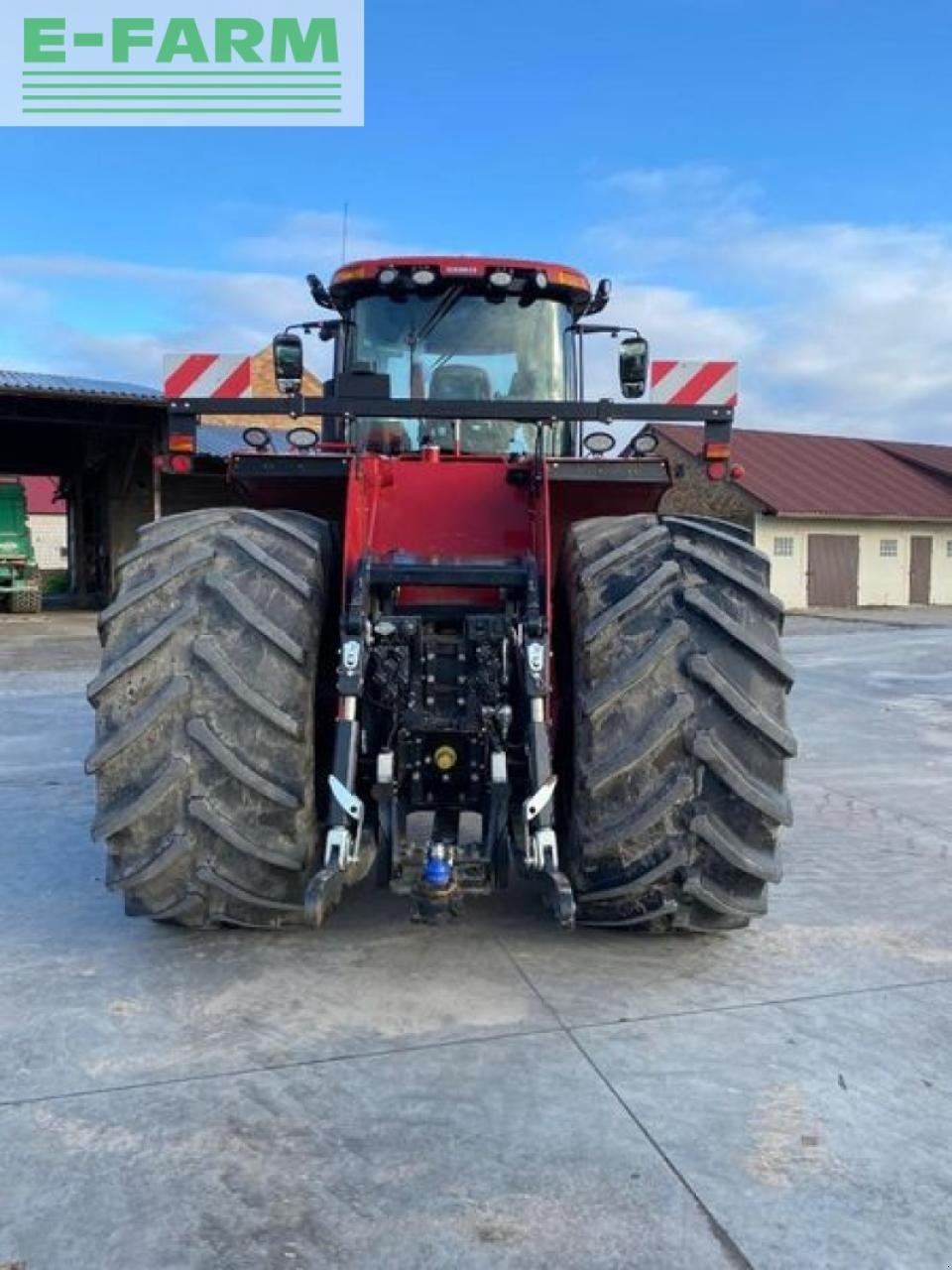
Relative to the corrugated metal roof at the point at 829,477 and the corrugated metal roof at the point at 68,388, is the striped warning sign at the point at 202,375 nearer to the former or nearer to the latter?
the corrugated metal roof at the point at 68,388

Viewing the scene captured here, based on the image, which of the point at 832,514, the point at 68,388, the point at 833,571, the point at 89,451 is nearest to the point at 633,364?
the point at 68,388

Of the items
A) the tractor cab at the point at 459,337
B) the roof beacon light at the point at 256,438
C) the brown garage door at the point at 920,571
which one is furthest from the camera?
the brown garage door at the point at 920,571

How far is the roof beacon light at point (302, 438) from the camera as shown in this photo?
4.79 m

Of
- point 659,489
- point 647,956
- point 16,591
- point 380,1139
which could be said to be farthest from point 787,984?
point 16,591

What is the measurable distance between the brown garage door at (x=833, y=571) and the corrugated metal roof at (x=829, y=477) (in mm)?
926

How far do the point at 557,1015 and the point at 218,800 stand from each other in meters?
1.26

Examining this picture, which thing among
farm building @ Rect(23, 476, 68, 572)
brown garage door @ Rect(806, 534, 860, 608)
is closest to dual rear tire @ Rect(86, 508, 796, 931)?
brown garage door @ Rect(806, 534, 860, 608)

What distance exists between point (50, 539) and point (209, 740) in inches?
2119

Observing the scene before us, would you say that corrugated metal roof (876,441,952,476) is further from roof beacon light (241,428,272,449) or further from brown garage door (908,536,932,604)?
roof beacon light (241,428,272,449)

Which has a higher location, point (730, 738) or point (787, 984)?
point (730, 738)

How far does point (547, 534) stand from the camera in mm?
3961

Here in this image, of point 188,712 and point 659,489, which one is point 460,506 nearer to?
point 659,489

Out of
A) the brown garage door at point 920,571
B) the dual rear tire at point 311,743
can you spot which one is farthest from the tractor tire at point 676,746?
the brown garage door at point 920,571

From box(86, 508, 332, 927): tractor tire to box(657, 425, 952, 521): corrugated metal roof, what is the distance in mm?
27673
